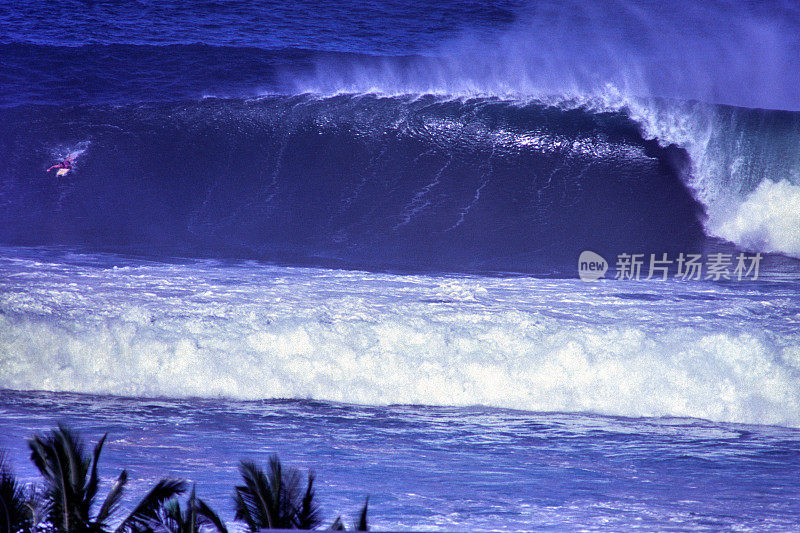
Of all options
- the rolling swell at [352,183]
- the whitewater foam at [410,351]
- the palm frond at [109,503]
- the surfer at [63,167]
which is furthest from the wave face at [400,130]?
the palm frond at [109,503]

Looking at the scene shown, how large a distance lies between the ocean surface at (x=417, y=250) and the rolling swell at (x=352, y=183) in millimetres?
52

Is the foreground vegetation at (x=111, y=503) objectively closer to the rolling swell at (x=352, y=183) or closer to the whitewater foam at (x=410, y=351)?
the whitewater foam at (x=410, y=351)

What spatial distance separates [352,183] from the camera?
11.4m

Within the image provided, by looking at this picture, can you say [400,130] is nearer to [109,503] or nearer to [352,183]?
[352,183]

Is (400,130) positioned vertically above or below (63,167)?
above

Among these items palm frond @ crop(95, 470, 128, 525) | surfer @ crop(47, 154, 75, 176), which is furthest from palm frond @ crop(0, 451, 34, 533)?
surfer @ crop(47, 154, 75, 176)

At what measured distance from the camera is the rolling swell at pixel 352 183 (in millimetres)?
10141

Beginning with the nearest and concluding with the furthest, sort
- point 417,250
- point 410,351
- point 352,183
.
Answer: point 410,351 < point 417,250 < point 352,183

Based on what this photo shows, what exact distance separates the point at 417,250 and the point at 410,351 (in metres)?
3.43

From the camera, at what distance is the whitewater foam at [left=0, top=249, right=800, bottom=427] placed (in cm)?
623

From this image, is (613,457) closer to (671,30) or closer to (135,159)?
(135,159)

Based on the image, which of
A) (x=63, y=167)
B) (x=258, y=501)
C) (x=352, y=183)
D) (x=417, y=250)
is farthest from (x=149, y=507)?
(x=63, y=167)

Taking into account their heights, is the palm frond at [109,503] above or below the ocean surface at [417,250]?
below

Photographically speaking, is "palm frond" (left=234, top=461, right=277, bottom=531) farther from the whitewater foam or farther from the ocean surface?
the whitewater foam
